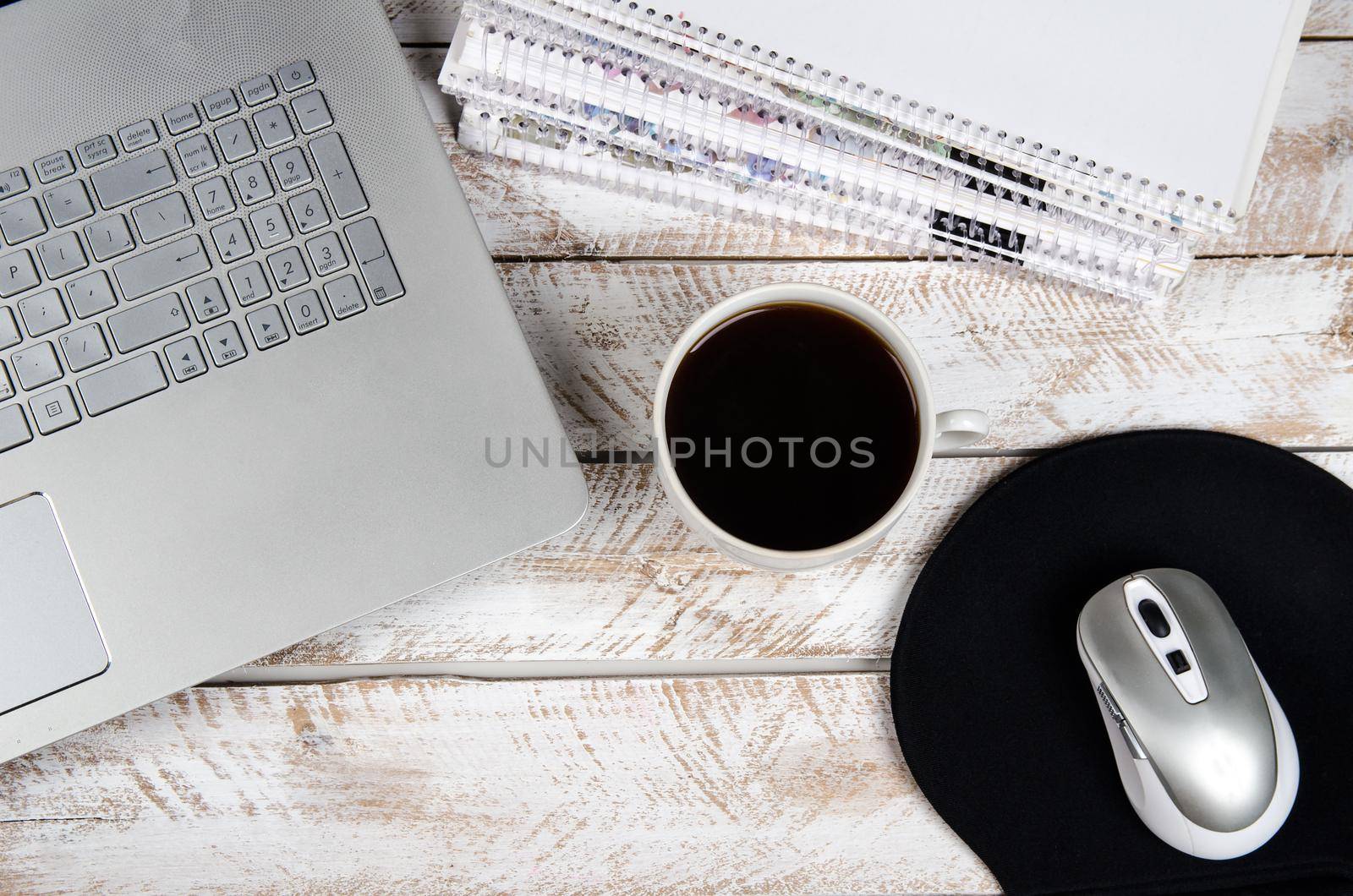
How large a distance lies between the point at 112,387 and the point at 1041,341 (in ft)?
1.67

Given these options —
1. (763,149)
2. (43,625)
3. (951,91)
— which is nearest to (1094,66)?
(951,91)

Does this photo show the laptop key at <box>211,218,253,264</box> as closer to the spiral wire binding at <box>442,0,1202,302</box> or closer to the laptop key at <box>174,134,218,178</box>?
the laptop key at <box>174,134,218,178</box>

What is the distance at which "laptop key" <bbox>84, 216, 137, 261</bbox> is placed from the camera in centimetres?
46

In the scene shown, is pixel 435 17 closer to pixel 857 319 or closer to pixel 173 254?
pixel 173 254

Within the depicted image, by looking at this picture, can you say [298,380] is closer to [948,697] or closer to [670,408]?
[670,408]

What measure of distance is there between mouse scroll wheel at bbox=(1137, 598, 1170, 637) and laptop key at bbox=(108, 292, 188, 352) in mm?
508

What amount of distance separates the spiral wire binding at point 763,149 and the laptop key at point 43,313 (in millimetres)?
229

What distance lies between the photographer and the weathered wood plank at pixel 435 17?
1.86ft

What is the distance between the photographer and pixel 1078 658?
0.53m

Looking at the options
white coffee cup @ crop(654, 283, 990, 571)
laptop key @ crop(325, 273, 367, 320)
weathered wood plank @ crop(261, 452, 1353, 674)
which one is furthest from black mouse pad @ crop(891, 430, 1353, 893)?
laptop key @ crop(325, 273, 367, 320)

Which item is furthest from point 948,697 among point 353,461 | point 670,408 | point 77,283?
point 77,283

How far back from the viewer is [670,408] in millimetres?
440

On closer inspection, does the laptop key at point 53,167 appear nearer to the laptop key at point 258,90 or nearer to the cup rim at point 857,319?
the laptop key at point 258,90

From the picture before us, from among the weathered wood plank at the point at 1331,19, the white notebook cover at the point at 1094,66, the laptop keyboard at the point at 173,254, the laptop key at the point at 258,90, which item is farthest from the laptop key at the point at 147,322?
the weathered wood plank at the point at 1331,19
